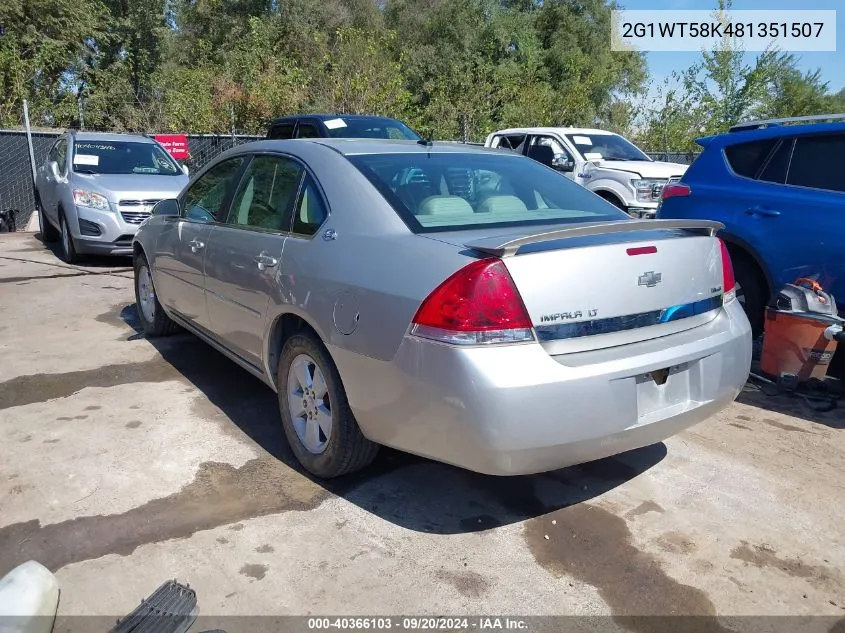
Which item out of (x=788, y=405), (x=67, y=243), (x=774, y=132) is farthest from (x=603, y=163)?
(x=67, y=243)

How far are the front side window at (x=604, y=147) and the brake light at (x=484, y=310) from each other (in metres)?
9.47

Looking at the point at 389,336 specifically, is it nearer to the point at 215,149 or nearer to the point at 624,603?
the point at 624,603

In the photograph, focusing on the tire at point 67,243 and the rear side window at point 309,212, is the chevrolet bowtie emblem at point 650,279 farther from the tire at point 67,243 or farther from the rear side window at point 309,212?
the tire at point 67,243

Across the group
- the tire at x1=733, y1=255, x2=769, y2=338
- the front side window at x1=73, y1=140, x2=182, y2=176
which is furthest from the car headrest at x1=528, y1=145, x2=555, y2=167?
the tire at x1=733, y1=255, x2=769, y2=338

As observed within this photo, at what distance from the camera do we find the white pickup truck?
10.6 metres

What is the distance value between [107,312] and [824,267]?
6057 millimetres

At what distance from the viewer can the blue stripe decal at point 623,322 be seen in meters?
2.78

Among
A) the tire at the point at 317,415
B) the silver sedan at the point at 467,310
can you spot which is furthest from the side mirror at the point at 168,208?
the tire at the point at 317,415

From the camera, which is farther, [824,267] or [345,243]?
[824,267]

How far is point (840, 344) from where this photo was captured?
15.6 ft

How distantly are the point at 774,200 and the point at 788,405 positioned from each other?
5.07ft

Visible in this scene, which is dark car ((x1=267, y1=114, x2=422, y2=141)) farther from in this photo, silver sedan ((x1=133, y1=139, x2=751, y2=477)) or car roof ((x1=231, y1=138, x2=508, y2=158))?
silver sedan ((x1=133, y1=139, x2=751, y2=477))

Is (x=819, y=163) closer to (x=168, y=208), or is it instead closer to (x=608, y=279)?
(x=608, y=279)

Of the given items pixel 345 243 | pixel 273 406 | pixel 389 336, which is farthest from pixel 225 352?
pixel 389 336
